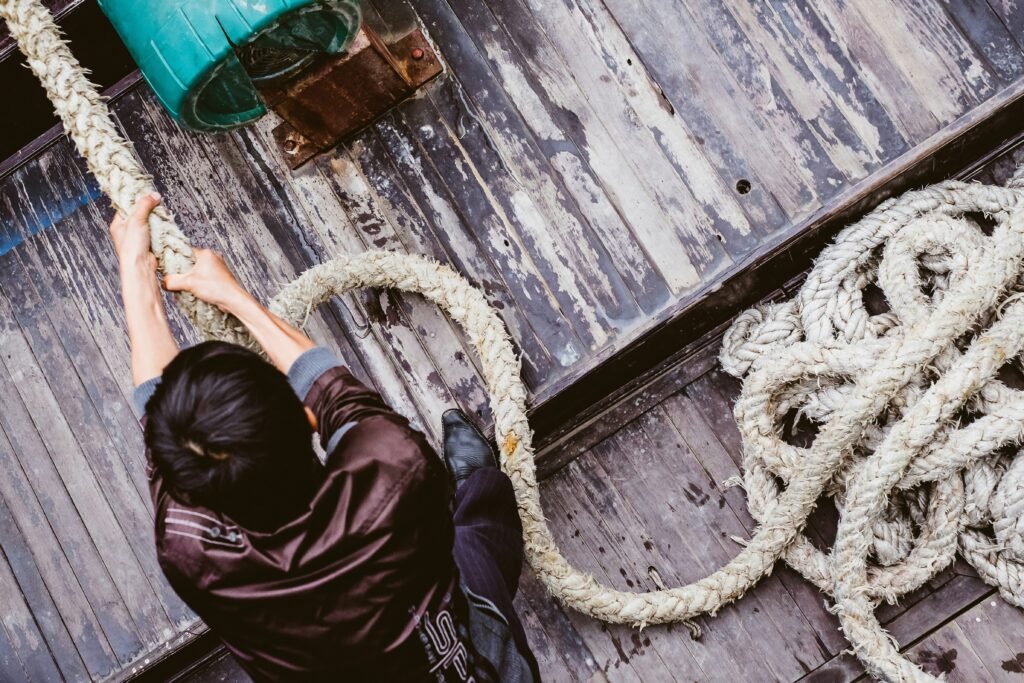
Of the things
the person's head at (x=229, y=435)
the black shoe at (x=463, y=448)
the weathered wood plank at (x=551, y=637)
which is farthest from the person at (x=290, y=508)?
the weathered wood plank at (x=551, y=637)

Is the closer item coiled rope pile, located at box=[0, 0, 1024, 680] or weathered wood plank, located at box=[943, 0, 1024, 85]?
coiled rope pile, located at box=[0, 0, 1024, 680]

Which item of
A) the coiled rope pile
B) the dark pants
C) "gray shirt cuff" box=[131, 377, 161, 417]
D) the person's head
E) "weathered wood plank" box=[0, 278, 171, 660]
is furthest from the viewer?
"weathered wood plank" box=[0, 278, 171, 660]

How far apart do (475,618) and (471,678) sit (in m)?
0.10

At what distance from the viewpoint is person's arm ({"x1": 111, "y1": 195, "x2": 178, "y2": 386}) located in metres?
1.07

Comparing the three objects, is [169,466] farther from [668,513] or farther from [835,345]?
[835,345]

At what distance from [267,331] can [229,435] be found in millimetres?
307

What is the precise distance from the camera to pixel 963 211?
1.54 meters

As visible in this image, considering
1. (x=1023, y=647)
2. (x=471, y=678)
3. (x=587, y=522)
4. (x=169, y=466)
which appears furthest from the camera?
(x=587, y=522)

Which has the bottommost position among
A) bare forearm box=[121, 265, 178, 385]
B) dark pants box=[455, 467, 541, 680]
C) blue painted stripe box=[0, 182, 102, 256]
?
dark pants box=[455, 467, 541, 680]

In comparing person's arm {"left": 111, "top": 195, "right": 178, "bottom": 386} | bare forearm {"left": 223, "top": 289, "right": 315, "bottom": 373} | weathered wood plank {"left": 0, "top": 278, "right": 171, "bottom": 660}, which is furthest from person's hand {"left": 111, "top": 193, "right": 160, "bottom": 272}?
weathered wood plank {"left": 0, "top": 278, "right": 171, "bottom": 660}

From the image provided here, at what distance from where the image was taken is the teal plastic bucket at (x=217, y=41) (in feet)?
3.51

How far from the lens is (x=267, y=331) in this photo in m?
1.12

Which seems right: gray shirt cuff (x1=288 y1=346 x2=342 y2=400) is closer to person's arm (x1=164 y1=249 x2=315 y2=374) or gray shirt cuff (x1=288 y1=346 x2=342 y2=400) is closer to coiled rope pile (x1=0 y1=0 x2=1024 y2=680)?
person's arm (x1=164 y1=249 x2=315 y2=374)

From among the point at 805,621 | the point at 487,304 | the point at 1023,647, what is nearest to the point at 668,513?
the point at 805,621
